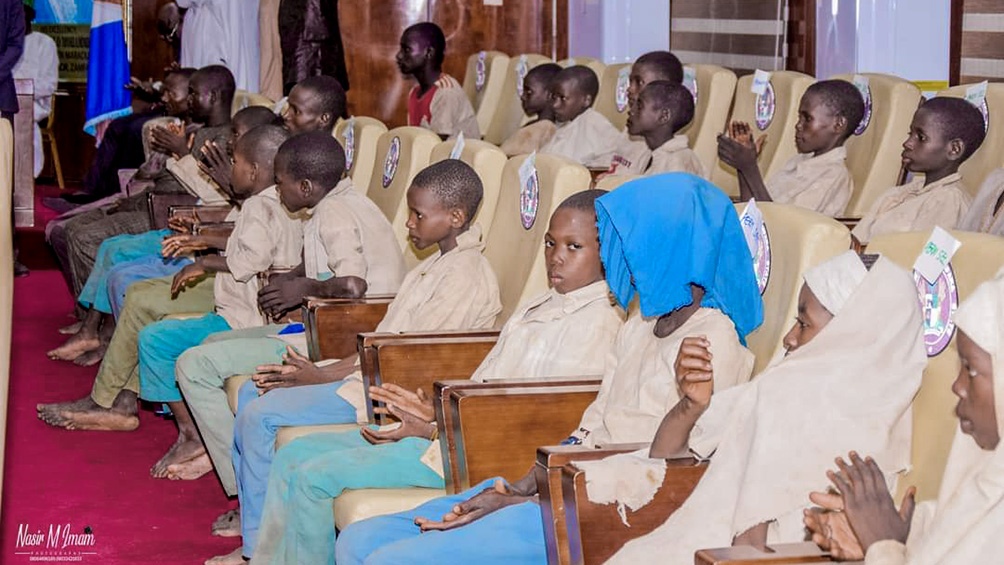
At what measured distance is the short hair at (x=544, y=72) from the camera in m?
6.12

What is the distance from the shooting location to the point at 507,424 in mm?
2602

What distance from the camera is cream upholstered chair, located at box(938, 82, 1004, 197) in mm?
3758

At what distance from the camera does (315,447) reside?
2.90 m

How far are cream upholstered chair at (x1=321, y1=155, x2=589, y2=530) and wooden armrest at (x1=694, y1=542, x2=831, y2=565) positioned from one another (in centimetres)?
146

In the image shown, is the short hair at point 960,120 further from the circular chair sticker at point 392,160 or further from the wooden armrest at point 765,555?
the wooden armrest at point 765,555

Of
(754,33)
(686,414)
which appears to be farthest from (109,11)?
(686,414)

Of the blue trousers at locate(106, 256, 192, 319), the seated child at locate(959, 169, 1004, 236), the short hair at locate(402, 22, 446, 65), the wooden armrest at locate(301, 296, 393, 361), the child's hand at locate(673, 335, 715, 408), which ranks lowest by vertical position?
the blue trousers at locate(106, 256, 192, 319)

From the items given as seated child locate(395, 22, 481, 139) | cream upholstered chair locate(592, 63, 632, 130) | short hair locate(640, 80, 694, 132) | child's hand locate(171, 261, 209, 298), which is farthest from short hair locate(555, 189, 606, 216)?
seated child locate(395, 22, 481, 139)

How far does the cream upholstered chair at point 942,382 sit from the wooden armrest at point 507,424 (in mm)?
713

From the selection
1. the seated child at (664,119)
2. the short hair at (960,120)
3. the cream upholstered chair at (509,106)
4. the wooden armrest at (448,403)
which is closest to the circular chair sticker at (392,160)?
the seated child at (664,119)

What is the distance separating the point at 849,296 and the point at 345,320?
174 centimetres

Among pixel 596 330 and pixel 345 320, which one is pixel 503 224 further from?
pixel 596 330

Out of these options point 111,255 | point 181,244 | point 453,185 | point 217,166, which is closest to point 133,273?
point 111,255

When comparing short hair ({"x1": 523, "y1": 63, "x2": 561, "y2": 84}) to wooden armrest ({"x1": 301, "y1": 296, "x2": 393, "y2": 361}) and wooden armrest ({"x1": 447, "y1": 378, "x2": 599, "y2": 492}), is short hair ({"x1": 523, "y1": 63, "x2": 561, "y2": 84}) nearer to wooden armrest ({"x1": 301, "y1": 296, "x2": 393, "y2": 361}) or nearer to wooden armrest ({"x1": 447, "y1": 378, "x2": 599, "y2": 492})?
wooden armrest ({"x1": 301, "y1": 296, "x2": 393, "y2": 361})
